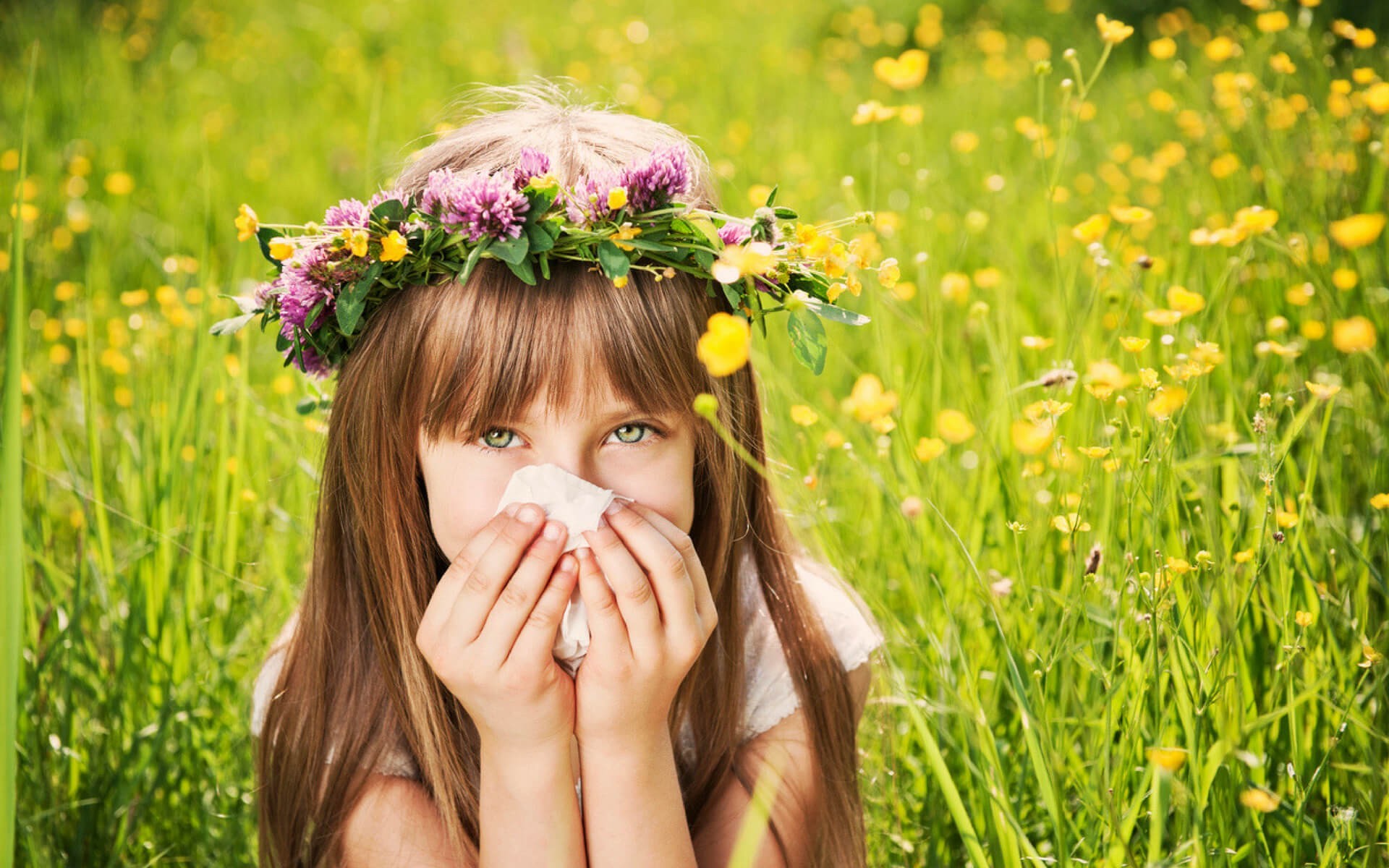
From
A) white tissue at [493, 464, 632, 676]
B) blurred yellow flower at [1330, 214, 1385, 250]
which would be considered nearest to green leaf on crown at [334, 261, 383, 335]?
white tissue at [493, 464, 632, 676]

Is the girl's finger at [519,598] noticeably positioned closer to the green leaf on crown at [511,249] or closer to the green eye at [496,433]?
the green eye at [496,433]

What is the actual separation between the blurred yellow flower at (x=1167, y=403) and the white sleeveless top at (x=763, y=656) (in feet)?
1.67

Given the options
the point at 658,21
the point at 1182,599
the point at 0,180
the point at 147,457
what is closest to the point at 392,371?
the point at 147,457

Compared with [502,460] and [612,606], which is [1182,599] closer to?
[612,606]

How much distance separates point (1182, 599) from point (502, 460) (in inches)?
27.6

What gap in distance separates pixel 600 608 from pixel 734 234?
407 millimetres

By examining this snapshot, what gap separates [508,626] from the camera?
1.10 meters

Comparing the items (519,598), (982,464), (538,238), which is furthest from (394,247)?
(982,464)

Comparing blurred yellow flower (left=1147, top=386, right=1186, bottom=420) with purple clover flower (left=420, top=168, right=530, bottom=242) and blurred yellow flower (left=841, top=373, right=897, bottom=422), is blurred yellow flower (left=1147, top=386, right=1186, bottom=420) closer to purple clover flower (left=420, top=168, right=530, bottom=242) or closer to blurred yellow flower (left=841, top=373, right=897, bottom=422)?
blurred yellow flower (left=841, top=373, right=897, bottom=422)

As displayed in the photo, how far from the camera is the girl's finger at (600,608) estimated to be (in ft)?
3.62

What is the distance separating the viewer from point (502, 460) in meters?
1.13

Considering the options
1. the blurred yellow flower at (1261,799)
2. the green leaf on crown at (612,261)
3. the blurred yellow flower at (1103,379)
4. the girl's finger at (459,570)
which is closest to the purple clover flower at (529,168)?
the green leaf on crown at (612,261)

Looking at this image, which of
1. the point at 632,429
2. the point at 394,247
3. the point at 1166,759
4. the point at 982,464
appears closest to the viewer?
the point at 1166,759

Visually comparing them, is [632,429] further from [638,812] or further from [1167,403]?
[1167,403]
